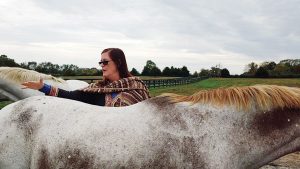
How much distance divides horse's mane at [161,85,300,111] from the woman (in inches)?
21.1

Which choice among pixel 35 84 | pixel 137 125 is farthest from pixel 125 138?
pixel 35 84

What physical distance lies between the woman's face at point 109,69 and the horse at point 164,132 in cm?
66

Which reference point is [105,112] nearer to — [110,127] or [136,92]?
[110,127]

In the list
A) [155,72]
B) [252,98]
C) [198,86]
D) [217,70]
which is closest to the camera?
[252,98]

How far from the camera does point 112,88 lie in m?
3.38

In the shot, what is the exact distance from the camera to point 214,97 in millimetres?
2896

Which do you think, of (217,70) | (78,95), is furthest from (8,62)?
(217,70)

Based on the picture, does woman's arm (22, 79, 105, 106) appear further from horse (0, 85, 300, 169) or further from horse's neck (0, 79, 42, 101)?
horse's neck (0, 79, 42, 101)

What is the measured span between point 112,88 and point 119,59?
1.17 ft

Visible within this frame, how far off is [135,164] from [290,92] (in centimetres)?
129

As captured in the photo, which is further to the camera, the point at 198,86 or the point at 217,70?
the point at 217,70

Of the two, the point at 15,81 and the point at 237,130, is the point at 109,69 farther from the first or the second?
the point at 15,81

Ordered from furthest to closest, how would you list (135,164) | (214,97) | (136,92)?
(136,92) → (214,97) → (135,164)

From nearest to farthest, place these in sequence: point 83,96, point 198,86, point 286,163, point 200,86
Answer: point 83,96
point 286,163
point 198,86
point 200,86
